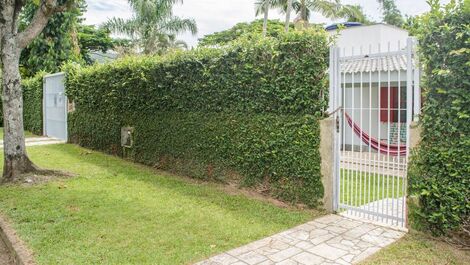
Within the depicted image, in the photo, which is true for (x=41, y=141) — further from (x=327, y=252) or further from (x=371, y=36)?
(x=371, y=36)

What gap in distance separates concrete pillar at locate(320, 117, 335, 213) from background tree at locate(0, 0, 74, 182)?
550 cm

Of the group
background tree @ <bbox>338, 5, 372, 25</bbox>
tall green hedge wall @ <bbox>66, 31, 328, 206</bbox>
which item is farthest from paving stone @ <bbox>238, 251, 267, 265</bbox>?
background tree @ <bbox>338, 5, 372, 25</bbox>

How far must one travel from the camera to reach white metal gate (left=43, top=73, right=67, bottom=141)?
13445mm

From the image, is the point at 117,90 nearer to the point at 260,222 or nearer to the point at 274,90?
the point at 274,90

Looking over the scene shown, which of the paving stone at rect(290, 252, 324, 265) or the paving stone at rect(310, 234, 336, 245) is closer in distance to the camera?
the paving stone at rect(290, 252, 324, 265)

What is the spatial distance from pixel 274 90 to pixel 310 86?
64cm

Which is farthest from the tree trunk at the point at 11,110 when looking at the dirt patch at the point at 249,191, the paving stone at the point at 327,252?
the paving stone at the point at 327,252

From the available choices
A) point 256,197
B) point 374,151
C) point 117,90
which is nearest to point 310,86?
point 374,151

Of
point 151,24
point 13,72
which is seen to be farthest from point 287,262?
point 151,24

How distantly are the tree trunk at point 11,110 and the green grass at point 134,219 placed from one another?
65cm

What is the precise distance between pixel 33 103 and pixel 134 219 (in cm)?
1368

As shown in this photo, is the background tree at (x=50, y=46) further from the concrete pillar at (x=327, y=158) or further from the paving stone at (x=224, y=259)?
the paving stone at (x=224, y=259)

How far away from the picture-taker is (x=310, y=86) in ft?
17.4

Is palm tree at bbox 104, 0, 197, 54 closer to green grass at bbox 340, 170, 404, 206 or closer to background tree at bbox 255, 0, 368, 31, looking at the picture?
background tree at bbox 255, 0, 368, 31
